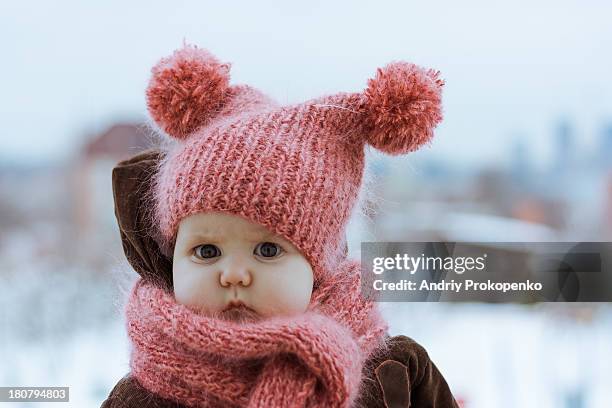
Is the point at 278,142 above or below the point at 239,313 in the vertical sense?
above

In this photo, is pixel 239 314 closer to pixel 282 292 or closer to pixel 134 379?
pixel 282 292

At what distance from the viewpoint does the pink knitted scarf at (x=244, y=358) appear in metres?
0.78

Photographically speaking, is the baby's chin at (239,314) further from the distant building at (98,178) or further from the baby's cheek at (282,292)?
the distant building at (98,178)

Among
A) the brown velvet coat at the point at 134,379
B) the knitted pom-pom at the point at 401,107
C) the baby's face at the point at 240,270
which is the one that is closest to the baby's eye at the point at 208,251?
the baby's face at the point at 240,270

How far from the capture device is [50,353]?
1.28 m

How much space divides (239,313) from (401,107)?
311 millimetres

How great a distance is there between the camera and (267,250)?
2.74 feet

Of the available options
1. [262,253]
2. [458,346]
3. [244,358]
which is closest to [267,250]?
[262,253]

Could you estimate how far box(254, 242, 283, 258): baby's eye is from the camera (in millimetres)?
834

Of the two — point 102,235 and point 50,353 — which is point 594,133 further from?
point 50,353

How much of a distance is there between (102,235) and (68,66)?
310 mm

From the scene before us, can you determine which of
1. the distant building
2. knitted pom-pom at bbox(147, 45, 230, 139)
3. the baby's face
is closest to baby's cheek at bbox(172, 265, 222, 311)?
the baby's face

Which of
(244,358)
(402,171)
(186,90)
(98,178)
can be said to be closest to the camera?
(244,358)

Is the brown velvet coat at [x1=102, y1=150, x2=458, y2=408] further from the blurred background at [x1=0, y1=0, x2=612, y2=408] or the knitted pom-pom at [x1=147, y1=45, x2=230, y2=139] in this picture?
the blurred background at [x1=0, y1=0, x2=612, y2=408]
